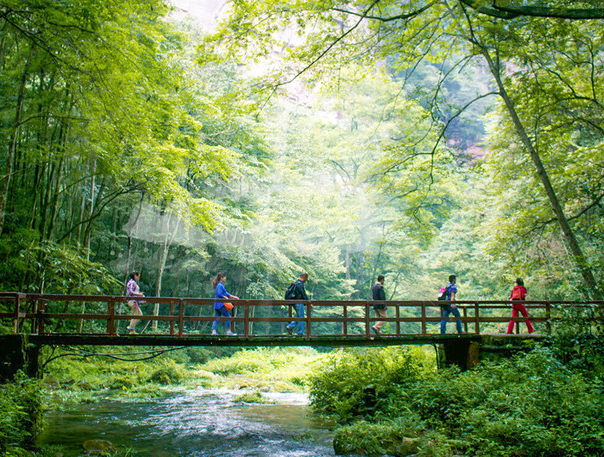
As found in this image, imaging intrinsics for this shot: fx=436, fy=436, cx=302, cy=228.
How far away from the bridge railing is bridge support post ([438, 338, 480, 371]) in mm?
470

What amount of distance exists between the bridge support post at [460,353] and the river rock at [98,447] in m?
7.99

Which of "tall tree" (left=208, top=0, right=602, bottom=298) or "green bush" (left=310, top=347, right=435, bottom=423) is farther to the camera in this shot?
"green bush" (left=310, top=347, right=435, bottom=423)

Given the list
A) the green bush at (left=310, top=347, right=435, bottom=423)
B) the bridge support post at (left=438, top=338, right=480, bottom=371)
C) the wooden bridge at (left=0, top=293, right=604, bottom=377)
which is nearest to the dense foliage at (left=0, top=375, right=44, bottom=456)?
the wooden bridge at (left=0, top=293, right=604, bottom=377)

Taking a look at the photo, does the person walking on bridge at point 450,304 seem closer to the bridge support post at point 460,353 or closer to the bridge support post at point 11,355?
the bridge support post at point 460,353

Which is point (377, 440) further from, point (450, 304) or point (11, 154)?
point (11, 154)

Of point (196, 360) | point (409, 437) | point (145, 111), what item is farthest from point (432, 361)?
point (196, 360)

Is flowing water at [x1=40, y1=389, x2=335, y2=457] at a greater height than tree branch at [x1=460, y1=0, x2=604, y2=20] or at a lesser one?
lesser

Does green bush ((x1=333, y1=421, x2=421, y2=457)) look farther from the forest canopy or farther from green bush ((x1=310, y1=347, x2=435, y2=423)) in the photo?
the forest canopy

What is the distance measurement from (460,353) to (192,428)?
6983 mm

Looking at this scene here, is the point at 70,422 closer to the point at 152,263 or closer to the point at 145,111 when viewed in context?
the point at 145,111

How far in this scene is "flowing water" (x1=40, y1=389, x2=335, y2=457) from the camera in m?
8.16

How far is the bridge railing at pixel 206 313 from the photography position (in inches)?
356

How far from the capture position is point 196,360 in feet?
71.5

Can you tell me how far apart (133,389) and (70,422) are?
185 inches
